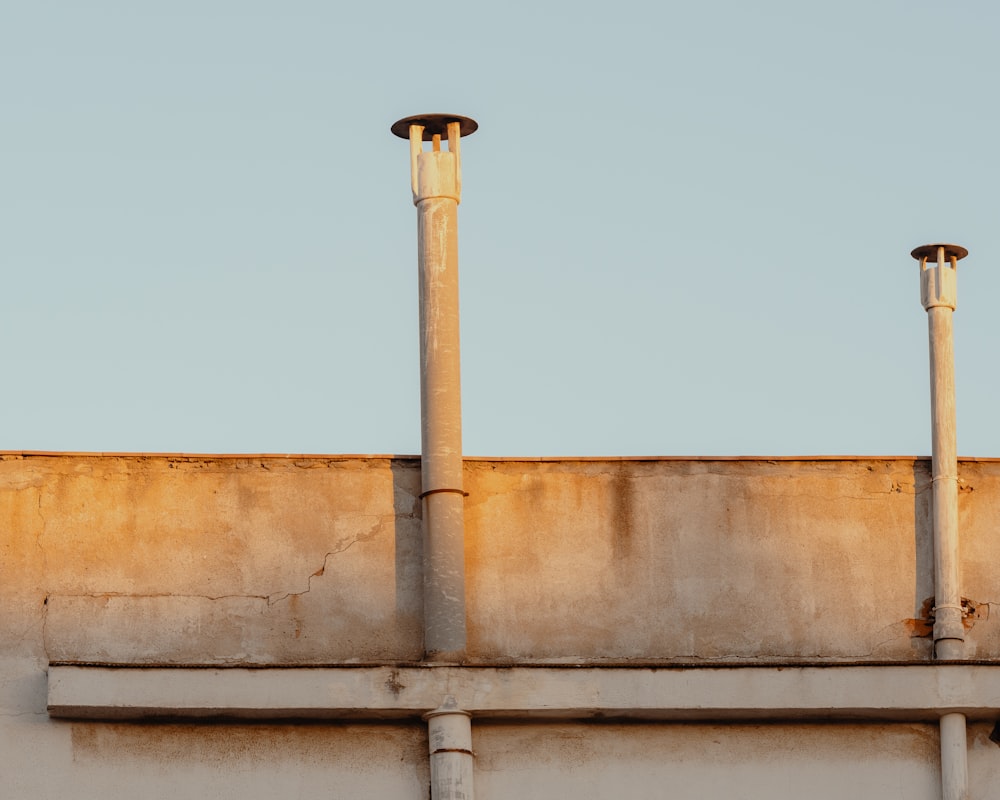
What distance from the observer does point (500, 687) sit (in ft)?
38.9

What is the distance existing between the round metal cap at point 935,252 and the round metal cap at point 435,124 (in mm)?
2835

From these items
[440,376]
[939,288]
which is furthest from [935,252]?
[440,376]

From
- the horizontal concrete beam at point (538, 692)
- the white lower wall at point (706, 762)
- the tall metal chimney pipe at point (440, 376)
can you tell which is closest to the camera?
the horizontal concrete beam at point (538, 692)

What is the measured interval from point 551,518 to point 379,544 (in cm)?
104

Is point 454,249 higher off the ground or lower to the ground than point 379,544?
higher

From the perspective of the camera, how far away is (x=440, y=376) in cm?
1238

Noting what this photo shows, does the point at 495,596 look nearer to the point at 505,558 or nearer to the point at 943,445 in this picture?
the point at 505,558

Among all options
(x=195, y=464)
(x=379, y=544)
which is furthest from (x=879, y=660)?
(x=195, y=464)

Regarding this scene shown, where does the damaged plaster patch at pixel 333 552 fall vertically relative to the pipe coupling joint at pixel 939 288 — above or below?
below

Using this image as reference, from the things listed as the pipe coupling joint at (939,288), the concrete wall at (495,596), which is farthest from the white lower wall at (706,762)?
the pipe coupling joint at (939,288)

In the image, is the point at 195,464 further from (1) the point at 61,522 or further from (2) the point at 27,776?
(2) the point at 27,776

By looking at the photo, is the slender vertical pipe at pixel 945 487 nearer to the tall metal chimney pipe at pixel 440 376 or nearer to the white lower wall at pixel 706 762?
the white lower wall at pixel 706 762

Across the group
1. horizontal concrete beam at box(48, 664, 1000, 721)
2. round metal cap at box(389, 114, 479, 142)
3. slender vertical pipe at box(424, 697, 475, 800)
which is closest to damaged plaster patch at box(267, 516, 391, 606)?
horizontal concrete beam at box(48, 664, 1000, 721)

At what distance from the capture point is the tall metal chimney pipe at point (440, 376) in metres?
12.1
